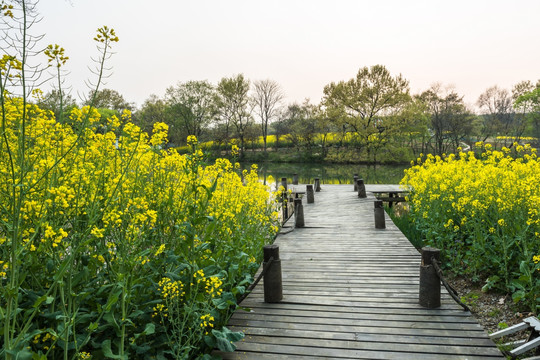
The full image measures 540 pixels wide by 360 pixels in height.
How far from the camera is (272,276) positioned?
4.63 metres

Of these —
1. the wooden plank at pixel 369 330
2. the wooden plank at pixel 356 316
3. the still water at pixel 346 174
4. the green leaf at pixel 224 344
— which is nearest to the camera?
the green leaf at pixel 224 344

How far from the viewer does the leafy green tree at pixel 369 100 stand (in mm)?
38438

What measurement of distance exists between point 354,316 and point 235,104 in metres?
47.4

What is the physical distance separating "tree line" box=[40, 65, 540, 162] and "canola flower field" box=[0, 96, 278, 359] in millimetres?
32184

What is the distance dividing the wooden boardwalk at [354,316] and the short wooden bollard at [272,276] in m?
0.12

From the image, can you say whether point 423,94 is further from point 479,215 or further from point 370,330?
point 370,330

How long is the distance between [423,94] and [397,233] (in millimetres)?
40415

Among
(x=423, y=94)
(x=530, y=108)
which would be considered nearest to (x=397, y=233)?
(x=423, y=94)

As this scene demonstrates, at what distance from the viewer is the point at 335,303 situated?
459cm

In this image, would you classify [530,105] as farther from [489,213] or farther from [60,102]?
[60,102]

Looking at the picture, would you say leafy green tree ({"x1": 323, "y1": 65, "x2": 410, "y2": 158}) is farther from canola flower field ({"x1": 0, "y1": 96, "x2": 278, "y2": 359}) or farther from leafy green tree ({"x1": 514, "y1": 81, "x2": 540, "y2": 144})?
canola flower field ({"x1": 0, "y1": 96, "x2": 278, "y2": 359})

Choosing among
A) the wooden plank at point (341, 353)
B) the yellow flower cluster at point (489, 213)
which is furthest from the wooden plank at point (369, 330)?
the yellow flower cluster at point (489, 213)

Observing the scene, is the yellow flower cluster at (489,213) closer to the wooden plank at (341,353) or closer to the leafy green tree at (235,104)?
the wooden plank at (341,353)

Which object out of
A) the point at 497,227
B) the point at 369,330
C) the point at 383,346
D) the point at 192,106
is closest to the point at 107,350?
the point at 383,346
